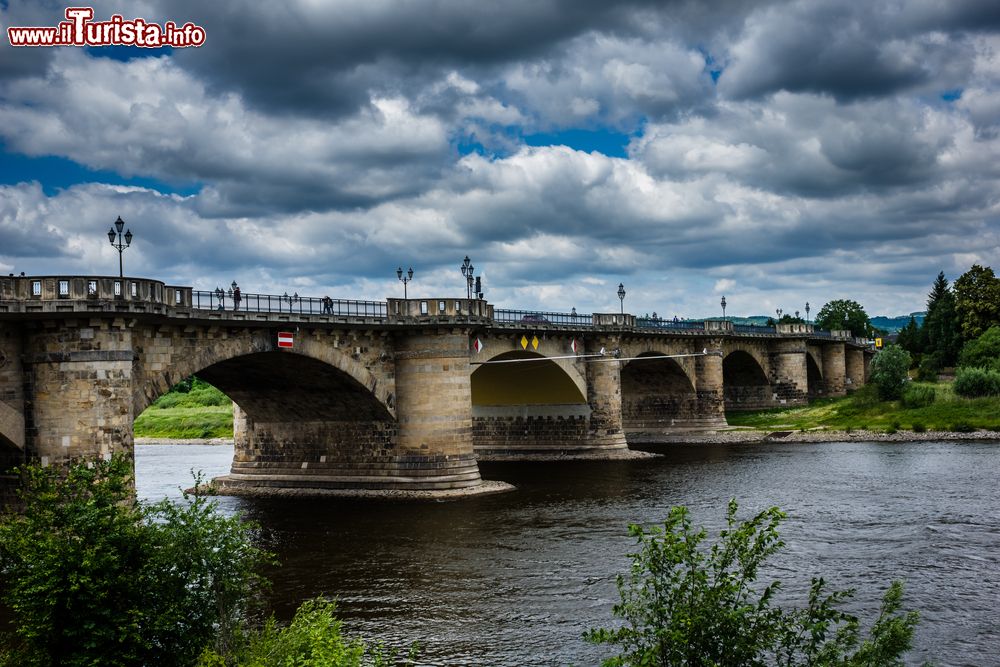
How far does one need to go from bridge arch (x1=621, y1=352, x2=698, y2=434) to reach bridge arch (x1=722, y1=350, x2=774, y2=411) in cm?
1292

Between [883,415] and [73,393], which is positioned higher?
[73,393]

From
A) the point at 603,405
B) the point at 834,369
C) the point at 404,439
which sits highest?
the point at 834,369

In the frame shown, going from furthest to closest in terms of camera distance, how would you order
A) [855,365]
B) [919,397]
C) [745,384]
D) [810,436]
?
1. [855,365]
2. [745,384]
3. [919,397]
4. [810,436]

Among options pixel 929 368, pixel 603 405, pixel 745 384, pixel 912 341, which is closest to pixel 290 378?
pixel 603 405

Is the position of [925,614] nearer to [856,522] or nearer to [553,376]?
[856,522]

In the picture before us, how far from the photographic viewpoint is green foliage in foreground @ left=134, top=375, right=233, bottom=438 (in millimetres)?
86688

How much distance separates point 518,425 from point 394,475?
21.1m

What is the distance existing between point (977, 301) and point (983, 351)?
15155mm

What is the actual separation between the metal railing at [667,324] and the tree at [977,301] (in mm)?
34277

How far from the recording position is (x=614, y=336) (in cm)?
6419

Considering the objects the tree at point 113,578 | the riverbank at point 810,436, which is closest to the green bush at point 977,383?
the riverbank at point 810,436

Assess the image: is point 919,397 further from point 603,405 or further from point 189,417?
point 189,417

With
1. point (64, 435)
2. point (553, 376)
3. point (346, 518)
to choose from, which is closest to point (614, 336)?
point (553, 376)

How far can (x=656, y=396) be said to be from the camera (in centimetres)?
7694
